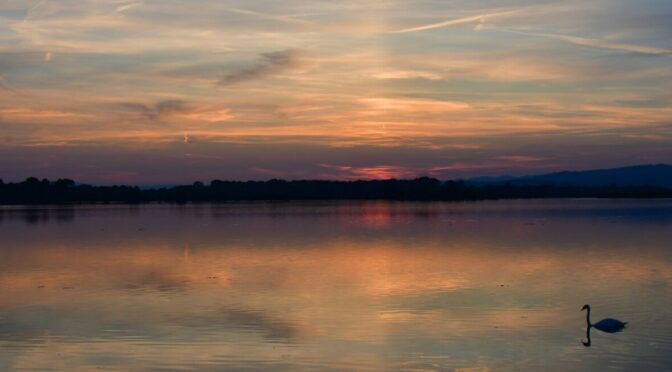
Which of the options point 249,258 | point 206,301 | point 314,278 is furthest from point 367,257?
point 206,301

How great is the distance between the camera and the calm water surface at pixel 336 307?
14.5 meters

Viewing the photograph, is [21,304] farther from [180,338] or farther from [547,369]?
[547,369]

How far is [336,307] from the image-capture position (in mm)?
19547

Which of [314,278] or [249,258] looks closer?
[314,278]

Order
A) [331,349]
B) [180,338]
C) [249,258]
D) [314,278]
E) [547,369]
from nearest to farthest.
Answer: [547,369] < [331,349] < [180,338] < [314,278] < [249,258]

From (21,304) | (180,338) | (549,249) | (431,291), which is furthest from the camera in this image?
(549,249)

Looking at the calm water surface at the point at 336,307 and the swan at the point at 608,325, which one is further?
the swan at the point at 608,325

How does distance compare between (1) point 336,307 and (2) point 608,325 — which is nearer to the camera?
(2) point 608,325

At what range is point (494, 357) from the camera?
14305mm

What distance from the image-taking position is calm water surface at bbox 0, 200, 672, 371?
14453 millimetres

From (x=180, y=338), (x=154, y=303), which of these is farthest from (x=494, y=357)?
(x=154, y=303)

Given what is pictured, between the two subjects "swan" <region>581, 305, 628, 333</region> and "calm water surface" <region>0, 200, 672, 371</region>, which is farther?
"swan" <region>581, 305, 628, 333</region>

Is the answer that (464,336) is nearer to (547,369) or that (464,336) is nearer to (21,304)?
(547,369)

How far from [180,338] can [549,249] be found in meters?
22.0
